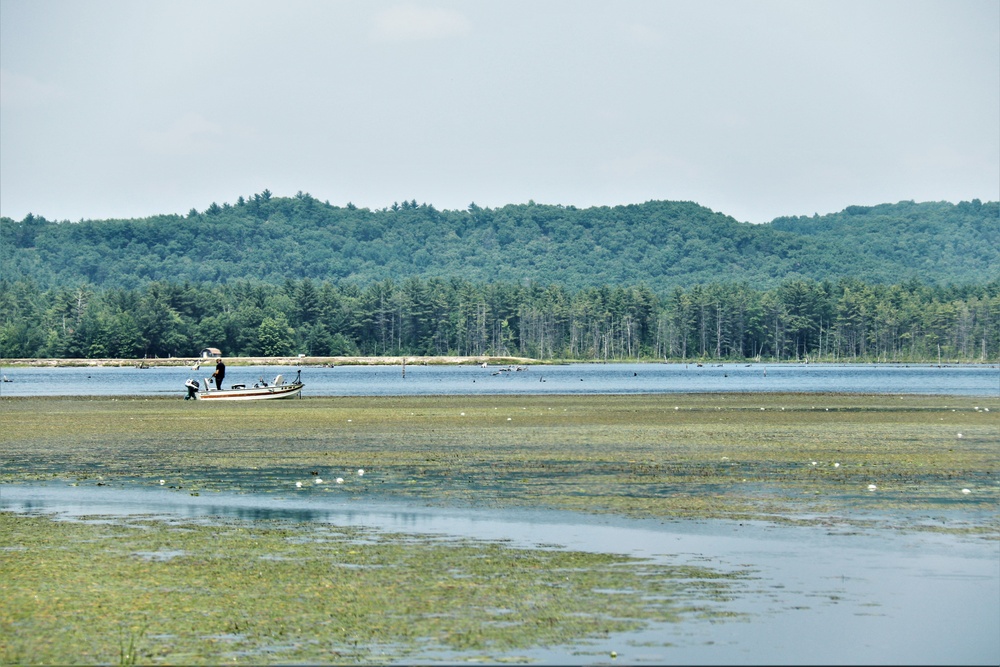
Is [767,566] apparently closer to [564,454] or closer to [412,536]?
[412,536]

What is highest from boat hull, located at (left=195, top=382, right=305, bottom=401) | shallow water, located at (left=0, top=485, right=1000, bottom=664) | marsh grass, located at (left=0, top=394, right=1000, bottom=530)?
boat hull, located at (left=195, top=382, right=305, bottom=401)

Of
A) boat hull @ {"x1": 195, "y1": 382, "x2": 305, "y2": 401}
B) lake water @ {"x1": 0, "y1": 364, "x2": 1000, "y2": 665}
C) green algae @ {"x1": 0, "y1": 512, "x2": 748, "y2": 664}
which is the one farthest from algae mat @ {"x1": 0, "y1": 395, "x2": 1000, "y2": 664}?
boat hull @ {"x1": 195, "y1": 382, "x2": 305, "y2": 401}

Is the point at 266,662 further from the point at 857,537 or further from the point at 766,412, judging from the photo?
the point at 766,412

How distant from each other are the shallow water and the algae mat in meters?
0.75

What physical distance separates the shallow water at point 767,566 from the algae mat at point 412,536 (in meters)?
0.75

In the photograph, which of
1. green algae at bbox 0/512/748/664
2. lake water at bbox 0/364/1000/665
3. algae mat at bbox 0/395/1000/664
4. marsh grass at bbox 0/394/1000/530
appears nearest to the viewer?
lake water at bbox 0/364/1000/665

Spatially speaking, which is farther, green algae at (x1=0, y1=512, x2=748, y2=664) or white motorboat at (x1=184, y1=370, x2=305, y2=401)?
white motorboat at (x1=184, y1=370, x2=305, y2=401)

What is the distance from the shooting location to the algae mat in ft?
55.4

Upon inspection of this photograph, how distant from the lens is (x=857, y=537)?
77.0 ft

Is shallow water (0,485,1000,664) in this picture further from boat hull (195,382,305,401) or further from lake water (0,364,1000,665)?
boat hull (195,382,305,401)

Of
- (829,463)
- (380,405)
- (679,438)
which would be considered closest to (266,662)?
(829,463)

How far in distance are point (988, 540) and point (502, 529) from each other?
8.89 meters

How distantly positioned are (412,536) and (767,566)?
22.3 ft

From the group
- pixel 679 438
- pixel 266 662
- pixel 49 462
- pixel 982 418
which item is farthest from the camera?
pixel 982 418
